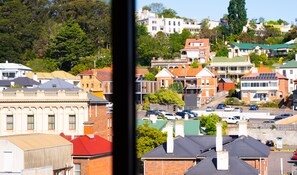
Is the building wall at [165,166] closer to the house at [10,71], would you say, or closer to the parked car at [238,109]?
the parked car at [238,109]

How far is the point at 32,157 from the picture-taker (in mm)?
10812

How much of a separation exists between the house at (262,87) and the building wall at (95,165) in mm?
19465

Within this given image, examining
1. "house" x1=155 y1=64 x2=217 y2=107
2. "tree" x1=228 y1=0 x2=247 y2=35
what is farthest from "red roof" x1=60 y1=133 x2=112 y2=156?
"tree" x1=228 y1=0 x2=247 y2=35

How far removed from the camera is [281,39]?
146ft

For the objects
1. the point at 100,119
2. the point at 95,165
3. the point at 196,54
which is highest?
the point at 196,54

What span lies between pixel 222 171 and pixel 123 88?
9880mm

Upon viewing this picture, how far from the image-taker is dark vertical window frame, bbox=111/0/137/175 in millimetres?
909

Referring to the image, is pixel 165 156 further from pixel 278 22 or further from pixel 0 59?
pixel 278 22

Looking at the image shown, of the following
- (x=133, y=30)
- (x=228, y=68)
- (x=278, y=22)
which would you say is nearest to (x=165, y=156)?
(x=133, y=30)

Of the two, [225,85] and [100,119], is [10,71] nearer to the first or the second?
[225,85]

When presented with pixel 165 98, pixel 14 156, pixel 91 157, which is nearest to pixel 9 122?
pixel 91 157

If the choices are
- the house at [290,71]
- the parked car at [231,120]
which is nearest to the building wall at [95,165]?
the parked car at [231,120]

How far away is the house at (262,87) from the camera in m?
30.9

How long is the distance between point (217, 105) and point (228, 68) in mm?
6276
